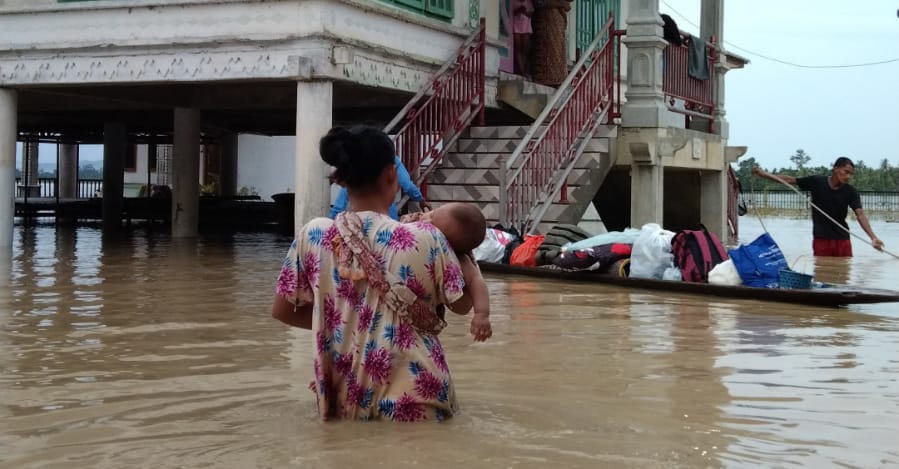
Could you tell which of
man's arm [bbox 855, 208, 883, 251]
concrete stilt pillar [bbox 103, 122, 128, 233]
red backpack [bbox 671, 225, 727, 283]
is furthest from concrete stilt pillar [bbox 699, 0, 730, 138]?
concrete stilt pillar [bbox 103, 122, 128, 233]

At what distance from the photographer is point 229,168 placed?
1127 inches

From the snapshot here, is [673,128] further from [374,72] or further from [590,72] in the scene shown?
[374,72]

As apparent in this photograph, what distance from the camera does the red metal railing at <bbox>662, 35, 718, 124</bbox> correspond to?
1595cm

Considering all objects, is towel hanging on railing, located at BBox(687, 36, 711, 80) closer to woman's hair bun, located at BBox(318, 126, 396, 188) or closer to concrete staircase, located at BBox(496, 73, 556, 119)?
concrete staircase, located at BBox(496, 73, 556, 119)

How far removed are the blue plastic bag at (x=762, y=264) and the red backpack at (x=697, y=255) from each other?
467 mm

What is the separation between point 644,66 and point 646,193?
168 centimetres

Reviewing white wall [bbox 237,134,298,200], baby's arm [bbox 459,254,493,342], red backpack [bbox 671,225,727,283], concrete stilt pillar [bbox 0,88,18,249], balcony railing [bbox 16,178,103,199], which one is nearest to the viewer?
baby's arm [bbox 459,254,493,342]

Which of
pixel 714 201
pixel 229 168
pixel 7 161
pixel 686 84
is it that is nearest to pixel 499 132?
pixel 686 84

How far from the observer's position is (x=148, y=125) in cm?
2430

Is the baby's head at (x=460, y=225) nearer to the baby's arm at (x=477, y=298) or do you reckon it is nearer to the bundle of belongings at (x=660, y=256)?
the baby's arm at (x=477, y=298)

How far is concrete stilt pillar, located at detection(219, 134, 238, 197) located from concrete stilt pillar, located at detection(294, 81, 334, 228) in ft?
50.1

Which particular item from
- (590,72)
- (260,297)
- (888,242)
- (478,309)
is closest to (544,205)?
(590,72)

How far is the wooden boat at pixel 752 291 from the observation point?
9.09m

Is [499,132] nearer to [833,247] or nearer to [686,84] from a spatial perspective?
[686,84]
